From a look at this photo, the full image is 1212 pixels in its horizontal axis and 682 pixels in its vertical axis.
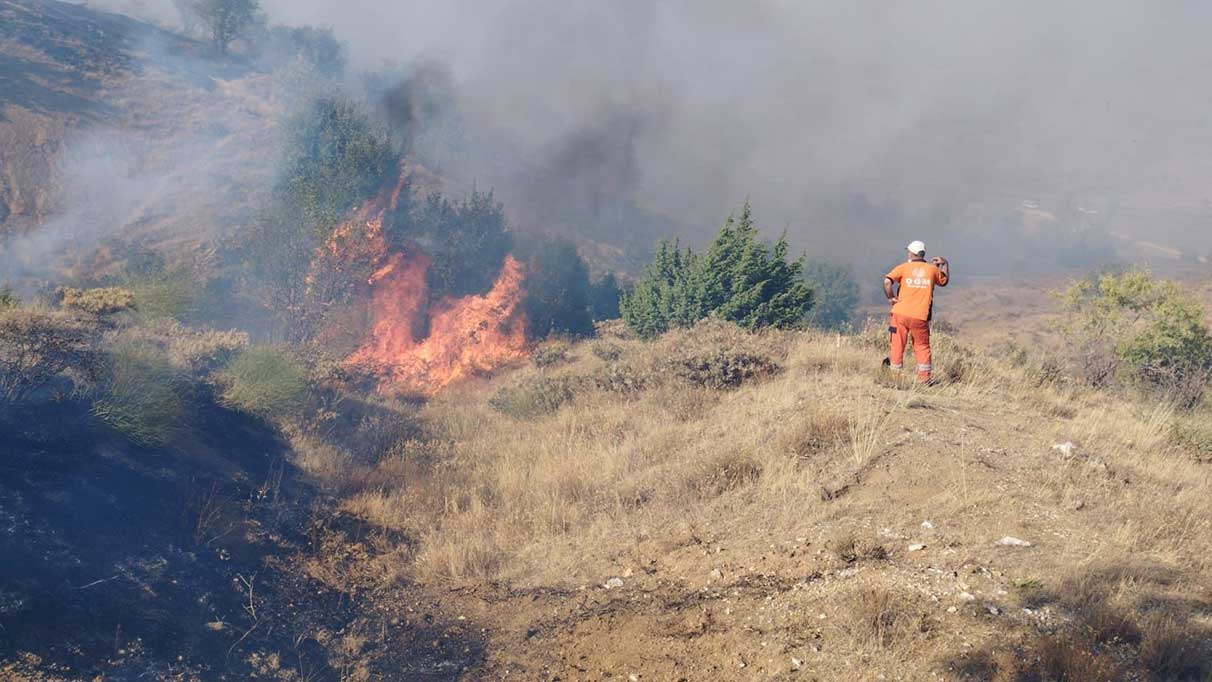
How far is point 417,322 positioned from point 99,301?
52.6 feet

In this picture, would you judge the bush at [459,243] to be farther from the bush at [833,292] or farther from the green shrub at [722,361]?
the bush at [833,292]

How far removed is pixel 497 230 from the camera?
32125 mm

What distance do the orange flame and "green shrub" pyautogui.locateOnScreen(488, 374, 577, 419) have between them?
8.06m

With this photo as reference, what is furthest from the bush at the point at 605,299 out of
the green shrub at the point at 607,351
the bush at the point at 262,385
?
the bush at the point at 262,385

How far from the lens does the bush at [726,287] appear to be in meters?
18.8

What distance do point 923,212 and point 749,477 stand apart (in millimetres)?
85564

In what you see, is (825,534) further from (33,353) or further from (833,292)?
(833,292)

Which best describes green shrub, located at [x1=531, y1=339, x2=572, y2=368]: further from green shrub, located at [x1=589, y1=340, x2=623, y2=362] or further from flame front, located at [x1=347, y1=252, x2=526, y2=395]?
flame front, located at [x1=347, y1=252, x2=526, y2=395]

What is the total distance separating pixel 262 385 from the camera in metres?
9.15

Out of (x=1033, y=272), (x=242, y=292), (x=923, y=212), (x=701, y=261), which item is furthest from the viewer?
(x=923, y=212)

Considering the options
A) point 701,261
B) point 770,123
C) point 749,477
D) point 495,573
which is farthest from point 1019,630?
point 770,123

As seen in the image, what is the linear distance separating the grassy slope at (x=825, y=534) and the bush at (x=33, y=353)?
9.94ft

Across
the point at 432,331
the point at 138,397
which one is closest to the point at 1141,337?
the point at 138,397

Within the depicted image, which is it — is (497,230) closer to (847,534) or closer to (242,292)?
(242,292)
